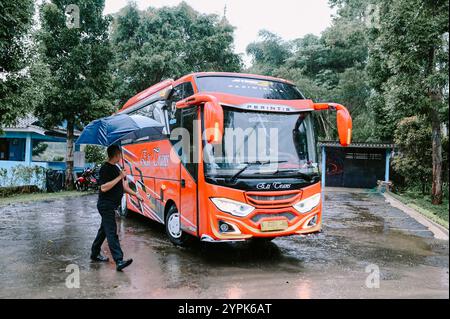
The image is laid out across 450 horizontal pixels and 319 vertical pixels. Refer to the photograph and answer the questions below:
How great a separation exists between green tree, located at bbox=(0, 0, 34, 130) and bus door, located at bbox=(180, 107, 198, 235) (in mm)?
4883

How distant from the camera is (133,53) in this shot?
23.2 m

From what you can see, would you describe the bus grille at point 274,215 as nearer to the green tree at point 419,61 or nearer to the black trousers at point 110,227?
the black trousers at point 110,227

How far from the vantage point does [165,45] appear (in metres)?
23.6

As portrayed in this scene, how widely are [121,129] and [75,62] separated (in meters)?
10.9

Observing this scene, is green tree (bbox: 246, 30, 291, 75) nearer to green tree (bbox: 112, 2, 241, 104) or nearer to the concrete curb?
green tree (bbox: 112, 2, 241, 104)

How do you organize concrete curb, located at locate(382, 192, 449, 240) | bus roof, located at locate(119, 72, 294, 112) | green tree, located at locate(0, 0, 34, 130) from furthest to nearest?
1. concrete curb, located at locate(382, 192, 449, 240)
2. green tree, located at locate(0, 0, 34, 130)
3. bus roof, located at locate(119, 72, 294, 112)

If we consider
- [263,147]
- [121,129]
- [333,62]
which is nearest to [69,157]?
[121,129]

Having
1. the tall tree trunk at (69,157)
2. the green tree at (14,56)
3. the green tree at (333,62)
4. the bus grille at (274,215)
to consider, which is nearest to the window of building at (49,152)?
the tall tree trunk at (69,157)

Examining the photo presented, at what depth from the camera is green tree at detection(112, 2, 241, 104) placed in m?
23.1

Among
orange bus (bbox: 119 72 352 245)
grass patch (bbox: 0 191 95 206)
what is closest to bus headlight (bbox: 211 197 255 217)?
orange bus (bbox: 119 72 352 245)

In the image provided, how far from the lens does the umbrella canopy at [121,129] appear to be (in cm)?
870

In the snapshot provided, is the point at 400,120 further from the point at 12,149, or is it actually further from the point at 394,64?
the point at 12,149

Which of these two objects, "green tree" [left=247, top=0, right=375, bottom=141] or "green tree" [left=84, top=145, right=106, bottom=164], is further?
"green tree" [left=247, top=0, right=375, bottom=141]

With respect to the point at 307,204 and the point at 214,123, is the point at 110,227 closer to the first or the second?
the point at 214,123
